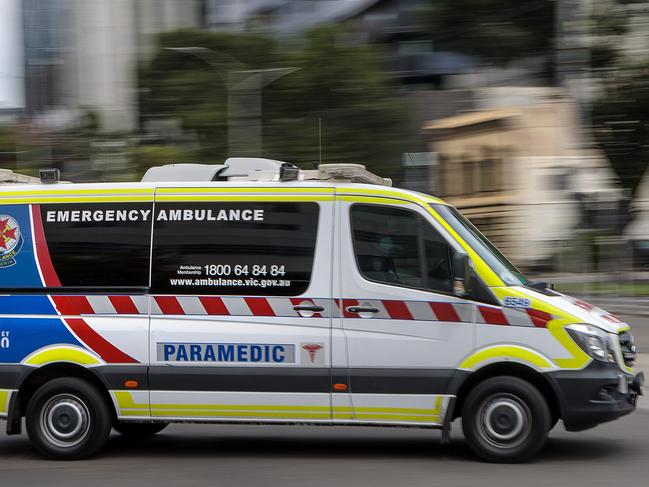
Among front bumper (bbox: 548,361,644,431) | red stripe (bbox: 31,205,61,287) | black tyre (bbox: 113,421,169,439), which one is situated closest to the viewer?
front bumper (bbox: 548,361,644,431)

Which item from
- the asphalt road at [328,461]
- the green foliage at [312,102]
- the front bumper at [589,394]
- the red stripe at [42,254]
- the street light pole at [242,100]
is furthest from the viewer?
the green foliage at [312,102]

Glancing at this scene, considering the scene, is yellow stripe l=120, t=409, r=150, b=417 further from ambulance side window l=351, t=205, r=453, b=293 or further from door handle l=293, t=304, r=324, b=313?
ambulance side window l=351, t=205, r=453, b=293

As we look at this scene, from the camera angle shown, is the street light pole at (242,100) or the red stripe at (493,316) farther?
the street light pole at (242,100)

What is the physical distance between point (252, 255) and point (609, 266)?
20.2 metres

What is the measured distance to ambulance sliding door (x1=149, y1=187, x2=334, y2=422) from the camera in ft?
24.7

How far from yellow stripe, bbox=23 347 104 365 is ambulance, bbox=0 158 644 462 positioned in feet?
0.05

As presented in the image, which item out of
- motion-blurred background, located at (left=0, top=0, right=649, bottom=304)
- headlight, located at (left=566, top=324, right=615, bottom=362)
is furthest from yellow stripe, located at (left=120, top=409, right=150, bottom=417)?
motion-blurred background, located at (left=0, top=0, right=649, bottom=304)

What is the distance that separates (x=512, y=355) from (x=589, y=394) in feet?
1.95

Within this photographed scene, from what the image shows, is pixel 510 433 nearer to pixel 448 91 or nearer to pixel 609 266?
pixel 609 266

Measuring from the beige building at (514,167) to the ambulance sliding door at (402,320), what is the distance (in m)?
30.3

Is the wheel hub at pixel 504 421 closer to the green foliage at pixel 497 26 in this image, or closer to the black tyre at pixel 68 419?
the black tyre at pixel 68 419

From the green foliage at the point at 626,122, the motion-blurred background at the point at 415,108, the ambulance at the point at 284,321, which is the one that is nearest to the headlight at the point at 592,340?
the ambulance at the point at 284,321

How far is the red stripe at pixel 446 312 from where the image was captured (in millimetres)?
7438

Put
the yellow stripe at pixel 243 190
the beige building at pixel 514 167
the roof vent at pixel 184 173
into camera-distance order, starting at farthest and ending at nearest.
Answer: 1. the beige building at pixel 514 167
2. the roof vent at pixel 184 173
3. the yellow stripe at pixel 243 190
